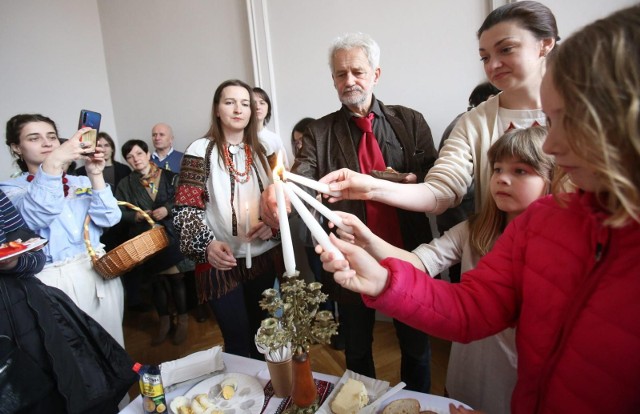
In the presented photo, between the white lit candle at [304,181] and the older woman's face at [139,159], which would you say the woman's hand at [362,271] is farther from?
the older woman's face at [139,159]

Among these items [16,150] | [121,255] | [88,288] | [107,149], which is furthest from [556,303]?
[107,149]

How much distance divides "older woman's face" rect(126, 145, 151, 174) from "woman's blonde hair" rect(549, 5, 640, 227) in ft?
10.0

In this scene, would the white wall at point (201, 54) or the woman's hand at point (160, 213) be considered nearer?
the white wall at point (201, 54)

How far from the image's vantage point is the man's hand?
3.89 ft

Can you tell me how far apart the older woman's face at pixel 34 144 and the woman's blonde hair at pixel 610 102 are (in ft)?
7.67

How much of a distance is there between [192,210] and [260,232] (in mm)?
334

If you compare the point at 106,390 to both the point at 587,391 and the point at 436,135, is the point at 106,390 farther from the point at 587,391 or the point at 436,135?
the point at 436,135

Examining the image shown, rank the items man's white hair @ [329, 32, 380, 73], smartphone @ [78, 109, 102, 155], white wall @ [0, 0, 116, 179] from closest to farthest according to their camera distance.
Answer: man's white hair @ [329, 32, 380, 73]
smartphone @ [78, 109, 102, 155]
white wall @ [0, 0, 116, 179]

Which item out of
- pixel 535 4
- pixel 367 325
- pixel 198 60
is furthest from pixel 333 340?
pixel 198 60

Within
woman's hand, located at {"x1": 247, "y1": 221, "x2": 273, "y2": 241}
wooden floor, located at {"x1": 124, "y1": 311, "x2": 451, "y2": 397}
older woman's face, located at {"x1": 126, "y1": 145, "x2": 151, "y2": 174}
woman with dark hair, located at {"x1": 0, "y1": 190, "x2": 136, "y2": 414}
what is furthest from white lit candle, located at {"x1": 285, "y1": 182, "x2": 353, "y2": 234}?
older woman's face, located at {"x1": 126, "y1": 145, "x2": 151, "y2": 174}

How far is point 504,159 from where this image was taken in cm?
114

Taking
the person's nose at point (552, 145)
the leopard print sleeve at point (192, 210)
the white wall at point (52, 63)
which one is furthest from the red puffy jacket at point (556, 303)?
the white wall at point (52, 63)

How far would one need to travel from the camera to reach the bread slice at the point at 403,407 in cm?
93

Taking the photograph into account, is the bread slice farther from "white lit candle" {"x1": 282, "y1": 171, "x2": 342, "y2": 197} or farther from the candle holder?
"white lit candle" {"x1": 282, "y1": 171, "x2": 342, "y2": 197}
